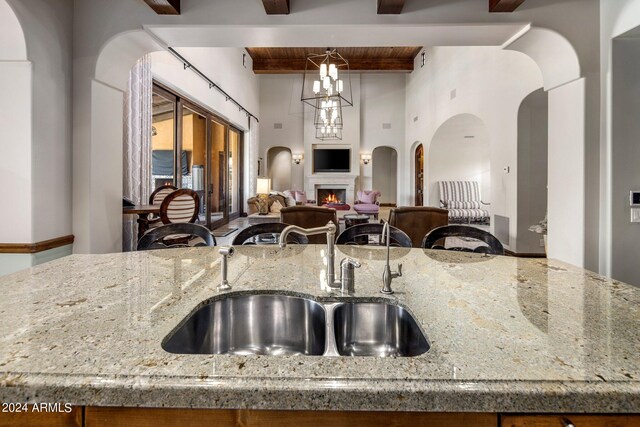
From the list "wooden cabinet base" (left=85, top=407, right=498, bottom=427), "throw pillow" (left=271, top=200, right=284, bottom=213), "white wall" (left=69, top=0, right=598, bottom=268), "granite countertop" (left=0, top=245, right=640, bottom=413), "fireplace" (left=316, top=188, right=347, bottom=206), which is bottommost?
"wooden cabinet base" (left=85, top=407, right=498, bottom=427)

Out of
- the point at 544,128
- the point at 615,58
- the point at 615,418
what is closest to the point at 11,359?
the point at 615,418

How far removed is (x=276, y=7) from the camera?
2686 millimetres

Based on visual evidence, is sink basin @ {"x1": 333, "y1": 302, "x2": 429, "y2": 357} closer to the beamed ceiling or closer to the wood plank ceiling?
the beamed ceiling

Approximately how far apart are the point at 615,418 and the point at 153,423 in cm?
86

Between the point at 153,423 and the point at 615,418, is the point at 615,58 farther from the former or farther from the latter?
the point at 153,423

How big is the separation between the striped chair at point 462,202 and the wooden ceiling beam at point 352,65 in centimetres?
407

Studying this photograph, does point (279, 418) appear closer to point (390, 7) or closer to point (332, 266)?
point (332, 266)

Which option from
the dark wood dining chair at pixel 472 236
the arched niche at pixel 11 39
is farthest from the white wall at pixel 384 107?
the arched niche at pixel 11 39

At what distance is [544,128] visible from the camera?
15.5ft

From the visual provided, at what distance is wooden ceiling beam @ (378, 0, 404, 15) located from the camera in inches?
102

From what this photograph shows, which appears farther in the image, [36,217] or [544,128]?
[544,128]

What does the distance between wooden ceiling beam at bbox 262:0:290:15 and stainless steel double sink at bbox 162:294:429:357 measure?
239 centimetres

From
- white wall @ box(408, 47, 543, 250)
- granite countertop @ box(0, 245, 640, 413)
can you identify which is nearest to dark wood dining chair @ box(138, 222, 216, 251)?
granite countertop @ box(0, 245, 640, 413)

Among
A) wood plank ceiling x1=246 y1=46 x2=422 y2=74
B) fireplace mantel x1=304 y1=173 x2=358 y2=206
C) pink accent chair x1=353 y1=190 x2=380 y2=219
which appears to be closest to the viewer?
pink accent chair x1=353 y1=190 x2=380 y2=219
